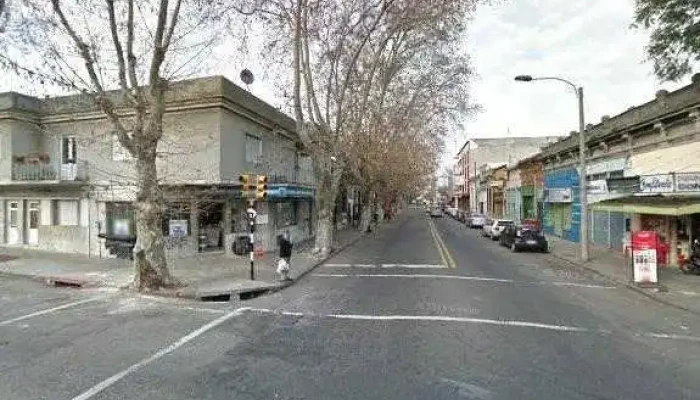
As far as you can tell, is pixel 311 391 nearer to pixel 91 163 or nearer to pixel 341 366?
pixel 341 366

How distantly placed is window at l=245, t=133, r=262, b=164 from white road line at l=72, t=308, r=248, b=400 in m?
13.5

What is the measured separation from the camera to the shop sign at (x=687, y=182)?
51.6ft

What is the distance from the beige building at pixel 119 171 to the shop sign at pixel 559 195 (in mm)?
16395

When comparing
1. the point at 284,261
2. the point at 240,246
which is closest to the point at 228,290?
the point at 284,261

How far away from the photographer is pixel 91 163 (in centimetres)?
2312

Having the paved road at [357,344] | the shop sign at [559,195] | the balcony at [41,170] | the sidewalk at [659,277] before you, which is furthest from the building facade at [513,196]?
the balcony at [41,170]

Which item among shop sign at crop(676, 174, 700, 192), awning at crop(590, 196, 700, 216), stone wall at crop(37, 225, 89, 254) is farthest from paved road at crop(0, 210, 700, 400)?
stone wall at crop(37, 225, 89, 254)

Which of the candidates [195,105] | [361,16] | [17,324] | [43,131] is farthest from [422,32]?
[17,324]

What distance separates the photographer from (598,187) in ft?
79.9

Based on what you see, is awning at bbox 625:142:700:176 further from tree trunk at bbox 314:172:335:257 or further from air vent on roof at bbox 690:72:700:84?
tree trunk at bbox 314:172:335:257

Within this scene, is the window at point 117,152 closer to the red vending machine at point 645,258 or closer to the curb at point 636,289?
the curb at point 636,289

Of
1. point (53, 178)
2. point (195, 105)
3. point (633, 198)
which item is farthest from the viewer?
point (53, 178)

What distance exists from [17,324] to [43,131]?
55.3ft

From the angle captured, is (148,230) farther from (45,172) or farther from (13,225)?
(13,225)
